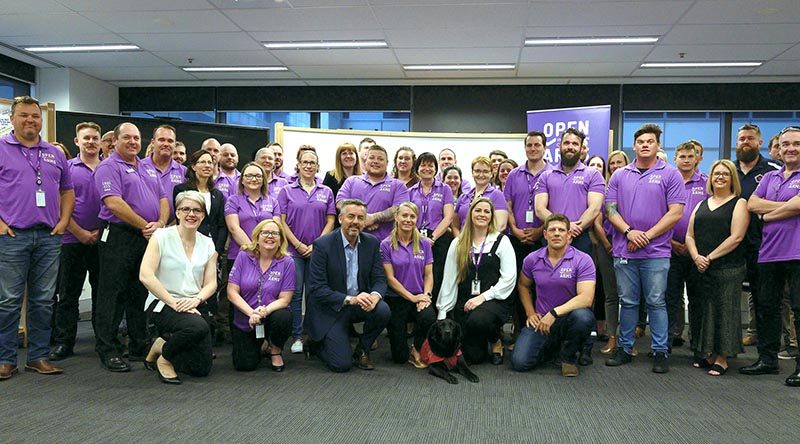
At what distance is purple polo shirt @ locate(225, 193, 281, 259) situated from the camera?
14.3 ft

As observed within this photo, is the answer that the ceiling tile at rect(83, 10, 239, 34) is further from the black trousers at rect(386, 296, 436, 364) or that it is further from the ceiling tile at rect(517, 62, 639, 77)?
the ceiling tile at rect(517, 62, 639, 77)

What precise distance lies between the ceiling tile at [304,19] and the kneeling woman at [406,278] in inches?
110

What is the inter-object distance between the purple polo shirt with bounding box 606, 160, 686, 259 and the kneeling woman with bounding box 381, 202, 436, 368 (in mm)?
1327

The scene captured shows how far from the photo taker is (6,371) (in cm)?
342

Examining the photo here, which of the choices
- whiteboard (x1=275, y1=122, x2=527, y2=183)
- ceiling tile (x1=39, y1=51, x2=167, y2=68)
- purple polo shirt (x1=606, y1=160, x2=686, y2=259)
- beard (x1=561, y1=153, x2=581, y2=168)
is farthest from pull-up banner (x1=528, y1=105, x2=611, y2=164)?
ceiling tile (x1=39, y1=51, x2=167, y2=68)

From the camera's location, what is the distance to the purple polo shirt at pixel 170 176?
13.6 feet

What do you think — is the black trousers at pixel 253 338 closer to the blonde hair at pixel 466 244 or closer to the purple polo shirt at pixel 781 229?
the blonde hair at pixel 466 244

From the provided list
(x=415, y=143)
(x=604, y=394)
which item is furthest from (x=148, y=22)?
(x=604, y=394)

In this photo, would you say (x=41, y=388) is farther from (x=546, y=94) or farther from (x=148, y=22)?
(x=546, y=94)

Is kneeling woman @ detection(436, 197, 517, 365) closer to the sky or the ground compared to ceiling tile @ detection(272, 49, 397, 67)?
closer to the ground

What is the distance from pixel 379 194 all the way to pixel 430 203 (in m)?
0.39

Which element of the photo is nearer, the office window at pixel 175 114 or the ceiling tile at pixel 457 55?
the ceiling tile at pixel 457 55

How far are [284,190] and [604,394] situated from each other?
8.47ft

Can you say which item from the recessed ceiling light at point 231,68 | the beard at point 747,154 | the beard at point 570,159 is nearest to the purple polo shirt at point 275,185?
the beard at point 570,159
